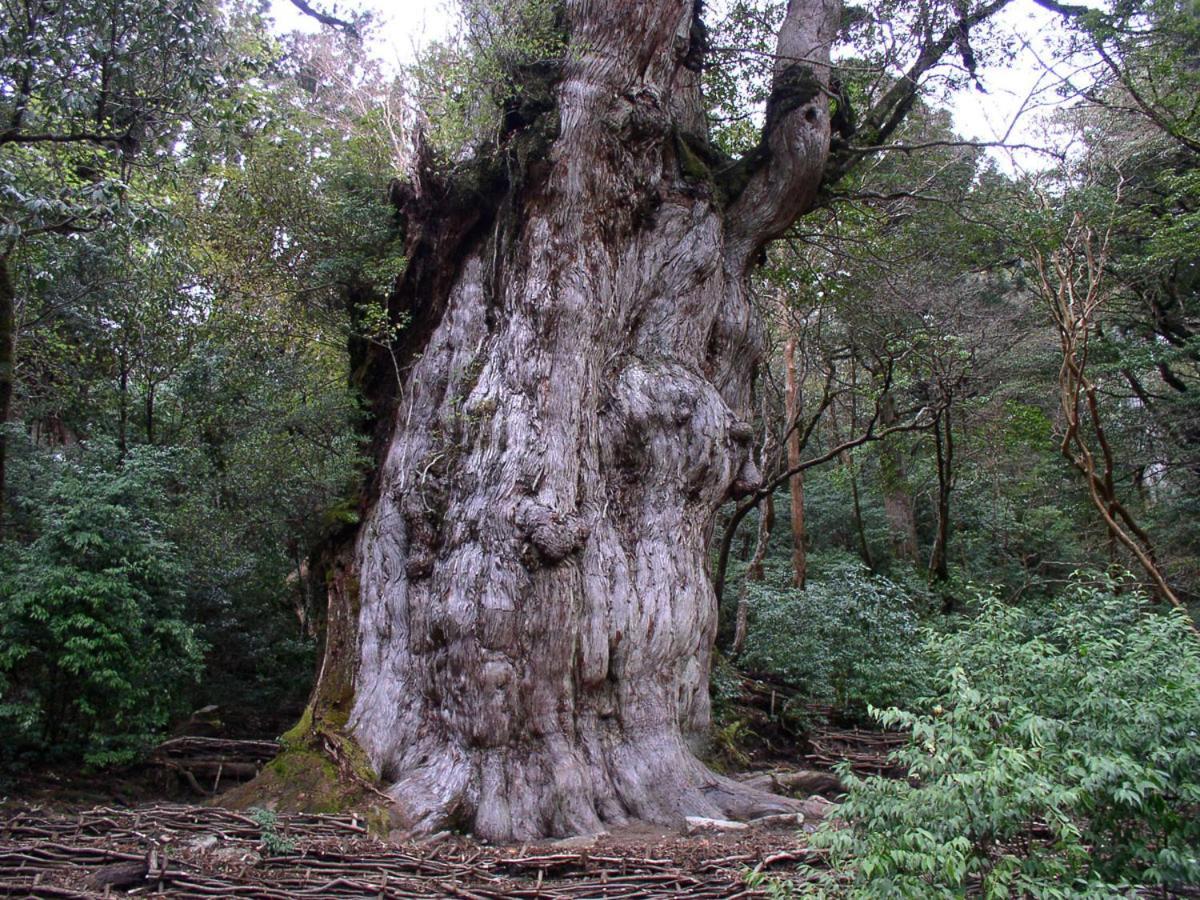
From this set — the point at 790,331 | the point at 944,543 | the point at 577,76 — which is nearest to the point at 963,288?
the point at 790,331

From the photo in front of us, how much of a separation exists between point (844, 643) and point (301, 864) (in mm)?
6870

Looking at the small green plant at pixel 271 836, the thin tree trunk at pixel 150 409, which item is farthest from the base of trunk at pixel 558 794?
the thin tree trunk at pixel 150 409

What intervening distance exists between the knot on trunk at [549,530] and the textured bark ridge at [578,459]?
0.05ft

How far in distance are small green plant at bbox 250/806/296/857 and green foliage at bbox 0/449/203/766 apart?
1.96 m

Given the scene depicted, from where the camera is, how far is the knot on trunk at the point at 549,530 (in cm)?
544

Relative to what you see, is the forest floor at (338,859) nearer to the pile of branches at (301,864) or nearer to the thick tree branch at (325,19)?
the pile of branches at (301,864)

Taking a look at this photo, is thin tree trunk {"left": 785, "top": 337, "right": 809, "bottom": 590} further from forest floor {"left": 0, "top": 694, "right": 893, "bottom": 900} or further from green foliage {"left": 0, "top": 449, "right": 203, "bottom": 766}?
green foliage {"left": 0, "top": 449, "right": 203, "bottom": 766}

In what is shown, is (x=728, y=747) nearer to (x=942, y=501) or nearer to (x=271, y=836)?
(x=271, y=836)

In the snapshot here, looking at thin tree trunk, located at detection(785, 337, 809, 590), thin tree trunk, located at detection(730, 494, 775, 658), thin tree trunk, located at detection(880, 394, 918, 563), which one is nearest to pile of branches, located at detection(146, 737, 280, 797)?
thin tree trunk, located at detection(730, 494, 775, 658)

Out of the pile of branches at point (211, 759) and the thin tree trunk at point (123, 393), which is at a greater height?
the thin tree trunk at point (123, 393)

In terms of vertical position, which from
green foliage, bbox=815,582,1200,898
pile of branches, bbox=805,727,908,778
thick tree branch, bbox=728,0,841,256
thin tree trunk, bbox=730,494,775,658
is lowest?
pile of branches, bbox=805,727,908,778

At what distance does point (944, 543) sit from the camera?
12.8 meters

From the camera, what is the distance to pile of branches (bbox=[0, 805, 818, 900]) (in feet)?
12.9

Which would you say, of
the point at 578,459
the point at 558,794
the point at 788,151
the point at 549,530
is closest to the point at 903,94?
the point at 788,151
